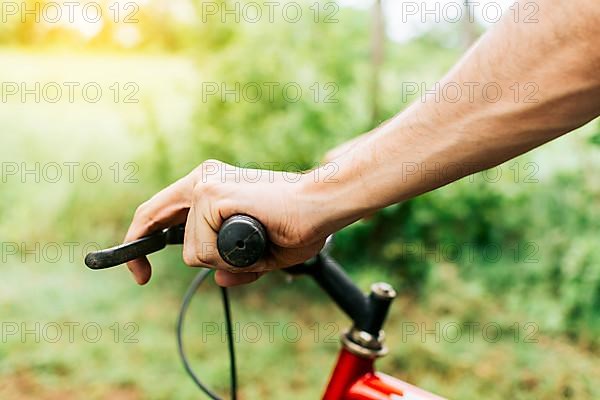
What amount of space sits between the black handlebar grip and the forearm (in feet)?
0.25

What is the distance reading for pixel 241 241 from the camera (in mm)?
791

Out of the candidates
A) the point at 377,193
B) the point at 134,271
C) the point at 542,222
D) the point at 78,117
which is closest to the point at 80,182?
the point at 78,117

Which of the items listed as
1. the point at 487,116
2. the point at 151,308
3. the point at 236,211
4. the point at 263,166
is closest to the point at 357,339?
the point at 236,211

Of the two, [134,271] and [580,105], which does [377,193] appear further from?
[134,271]

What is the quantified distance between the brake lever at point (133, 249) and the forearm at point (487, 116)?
23cm

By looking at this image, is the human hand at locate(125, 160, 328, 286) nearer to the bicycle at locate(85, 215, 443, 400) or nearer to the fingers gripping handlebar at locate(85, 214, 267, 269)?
the fingers gripping handlebar at locate(85, 214, 267, 269)

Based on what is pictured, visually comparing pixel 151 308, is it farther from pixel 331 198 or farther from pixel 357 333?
pixel 331 198

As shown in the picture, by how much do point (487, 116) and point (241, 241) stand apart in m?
0.30

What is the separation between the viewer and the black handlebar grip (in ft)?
2.59

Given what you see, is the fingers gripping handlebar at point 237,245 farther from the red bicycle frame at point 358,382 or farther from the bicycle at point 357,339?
the red bicycle frame at point 358,382

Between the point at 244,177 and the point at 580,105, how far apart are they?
1.28 ft

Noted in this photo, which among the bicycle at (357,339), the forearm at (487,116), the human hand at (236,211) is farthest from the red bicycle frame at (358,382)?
the forearm at (487,116)

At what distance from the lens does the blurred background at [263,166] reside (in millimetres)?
2949

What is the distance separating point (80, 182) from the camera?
12.1 ft
